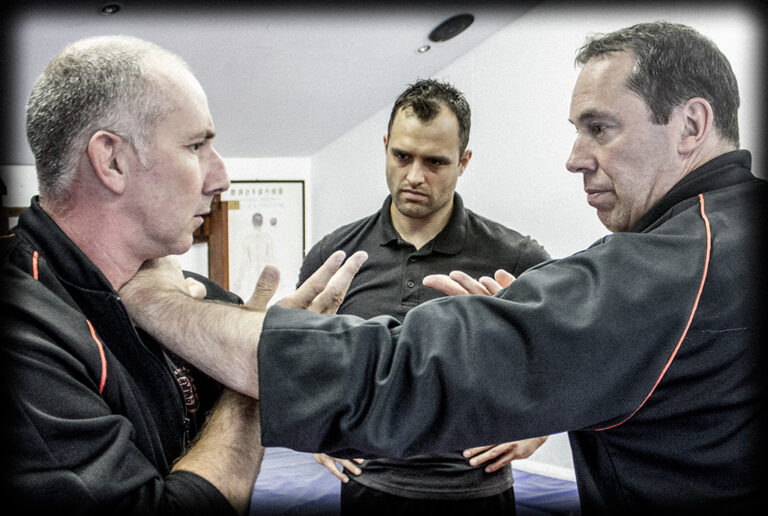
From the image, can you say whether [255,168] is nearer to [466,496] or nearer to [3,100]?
[3,100]

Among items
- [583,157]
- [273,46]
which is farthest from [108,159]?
[273,46]

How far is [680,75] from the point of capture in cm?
A: 98

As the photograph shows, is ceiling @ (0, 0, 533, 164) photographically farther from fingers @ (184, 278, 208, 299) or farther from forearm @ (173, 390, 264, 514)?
forearm @ (173, 390, 264, 514)

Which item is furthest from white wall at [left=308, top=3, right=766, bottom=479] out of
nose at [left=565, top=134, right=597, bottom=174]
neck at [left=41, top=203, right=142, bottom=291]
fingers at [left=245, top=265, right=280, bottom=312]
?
neck at [left=41, top=203, right=142, bottom=291]

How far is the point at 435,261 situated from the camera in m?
1.60

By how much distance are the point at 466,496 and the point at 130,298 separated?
0.92 meters

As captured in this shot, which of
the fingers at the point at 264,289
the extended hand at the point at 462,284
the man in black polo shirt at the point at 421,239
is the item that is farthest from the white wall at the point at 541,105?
the fingers at the point at 264,289

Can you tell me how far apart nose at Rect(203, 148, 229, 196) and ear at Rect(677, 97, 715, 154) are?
2.67 ft

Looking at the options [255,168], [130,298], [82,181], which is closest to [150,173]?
[82,181]

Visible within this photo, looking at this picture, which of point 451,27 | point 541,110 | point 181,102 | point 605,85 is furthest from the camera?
point 451,27

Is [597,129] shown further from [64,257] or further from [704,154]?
[64,257]

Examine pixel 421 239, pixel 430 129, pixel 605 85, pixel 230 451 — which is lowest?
pixel 230 451

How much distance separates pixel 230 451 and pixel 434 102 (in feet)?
3.79

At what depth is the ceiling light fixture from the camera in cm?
245
